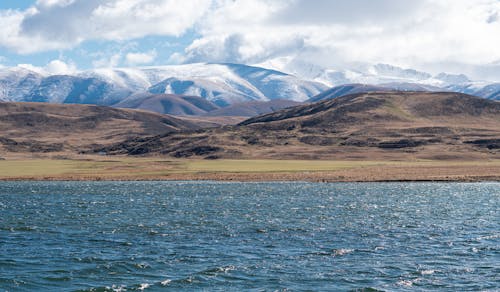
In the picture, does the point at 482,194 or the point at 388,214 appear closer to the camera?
the point at 388,214

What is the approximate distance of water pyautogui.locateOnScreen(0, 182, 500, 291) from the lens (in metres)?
39.7

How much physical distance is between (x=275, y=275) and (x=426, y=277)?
924 centimetres

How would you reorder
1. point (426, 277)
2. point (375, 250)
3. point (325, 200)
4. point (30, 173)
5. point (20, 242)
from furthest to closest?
point (30, 173), point (325, 200), point (20, 242), point (375, 250), point (426, 277)

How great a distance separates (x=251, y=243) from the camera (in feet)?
170

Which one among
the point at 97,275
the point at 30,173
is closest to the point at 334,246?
the point at 97,275

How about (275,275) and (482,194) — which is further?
(482,194)

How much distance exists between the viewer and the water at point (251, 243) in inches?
1564

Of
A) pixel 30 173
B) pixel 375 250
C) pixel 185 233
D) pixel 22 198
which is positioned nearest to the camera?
pixel 375 250

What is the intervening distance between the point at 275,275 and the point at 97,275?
1106cm

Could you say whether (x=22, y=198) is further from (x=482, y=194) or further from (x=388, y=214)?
(x=482, y=194)

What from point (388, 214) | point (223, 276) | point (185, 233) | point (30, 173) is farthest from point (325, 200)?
point (30, 173)

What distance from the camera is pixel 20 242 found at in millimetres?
52906

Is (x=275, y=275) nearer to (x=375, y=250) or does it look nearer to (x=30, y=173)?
(x=375, y=250)

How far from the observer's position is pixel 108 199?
92.9 meters
